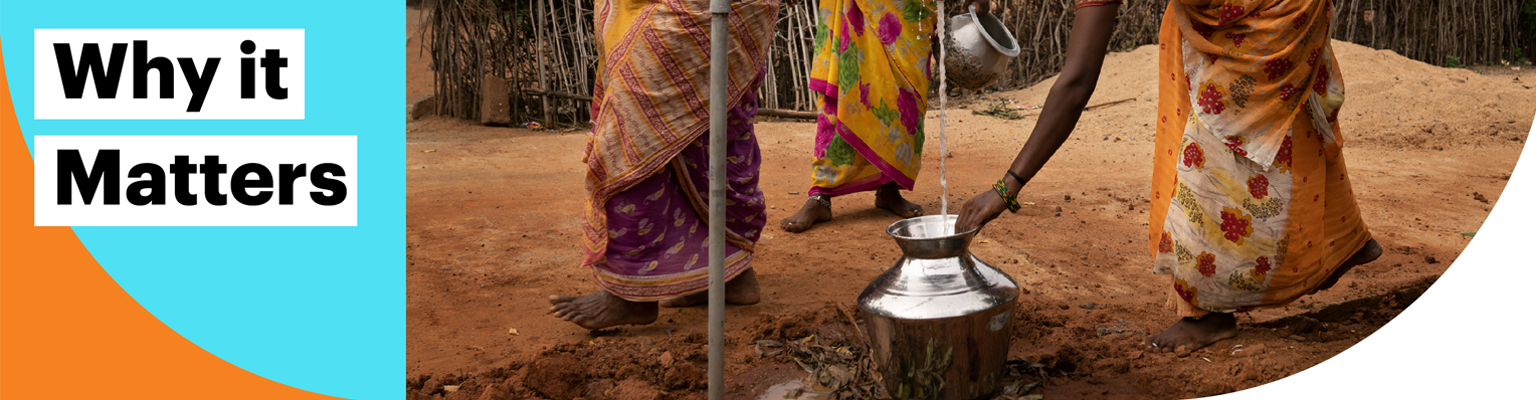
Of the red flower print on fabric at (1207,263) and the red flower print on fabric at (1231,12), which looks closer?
the red flower print on fabric at (1231,12)

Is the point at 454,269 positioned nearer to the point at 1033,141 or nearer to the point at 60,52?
the point at 60,52

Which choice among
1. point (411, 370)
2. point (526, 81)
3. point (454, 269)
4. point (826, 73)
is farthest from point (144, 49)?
point (526, 81)

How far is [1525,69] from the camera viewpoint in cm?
966

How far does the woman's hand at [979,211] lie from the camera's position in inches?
78.7

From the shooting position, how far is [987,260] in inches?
132

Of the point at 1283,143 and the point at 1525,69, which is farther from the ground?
the point at 1525,69

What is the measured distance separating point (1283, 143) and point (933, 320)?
0.96 m

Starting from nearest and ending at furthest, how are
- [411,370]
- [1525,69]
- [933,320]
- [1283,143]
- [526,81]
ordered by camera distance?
[933,320] < [1283,143] < [411,370] < [526,81] < [1525,69]

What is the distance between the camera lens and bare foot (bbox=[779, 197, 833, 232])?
3881 mm

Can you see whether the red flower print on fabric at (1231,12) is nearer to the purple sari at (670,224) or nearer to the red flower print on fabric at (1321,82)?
the red flower print on fabric at (1321,82)

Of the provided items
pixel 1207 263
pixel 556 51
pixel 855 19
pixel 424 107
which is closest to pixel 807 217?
pixel 855 19

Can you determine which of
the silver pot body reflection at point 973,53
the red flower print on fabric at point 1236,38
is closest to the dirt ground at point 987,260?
the silver pot body reflection at point 973,53

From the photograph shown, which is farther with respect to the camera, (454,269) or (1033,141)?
(454,269)

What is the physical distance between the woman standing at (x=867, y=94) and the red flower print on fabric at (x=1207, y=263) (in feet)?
5.45
